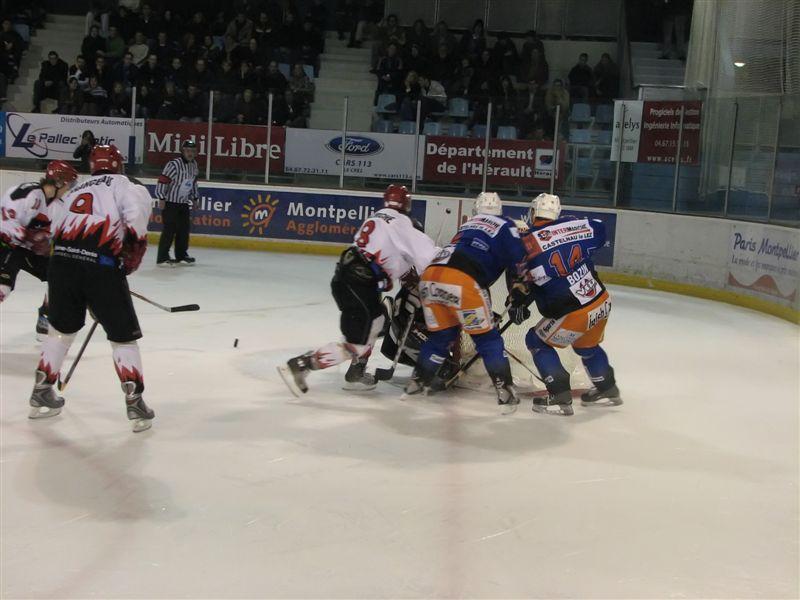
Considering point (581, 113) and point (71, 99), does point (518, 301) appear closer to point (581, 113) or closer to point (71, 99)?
point (581, 113)

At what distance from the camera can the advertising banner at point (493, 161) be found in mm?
12328

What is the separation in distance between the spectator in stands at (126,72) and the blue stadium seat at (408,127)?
151 inches

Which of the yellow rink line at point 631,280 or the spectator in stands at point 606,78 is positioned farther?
the spectator in stands at point 606,78

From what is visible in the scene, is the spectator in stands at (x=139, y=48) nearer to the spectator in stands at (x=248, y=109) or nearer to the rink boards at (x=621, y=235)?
the spectator in stands at (x=248, y=109)

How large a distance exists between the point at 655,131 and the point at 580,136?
930 millimetres

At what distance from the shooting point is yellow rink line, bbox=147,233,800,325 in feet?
30.9

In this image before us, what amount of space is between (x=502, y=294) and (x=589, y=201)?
5524 mm

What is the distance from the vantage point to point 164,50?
49.5 feet

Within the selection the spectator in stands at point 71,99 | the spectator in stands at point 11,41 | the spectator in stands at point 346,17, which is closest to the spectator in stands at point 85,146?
the spectator in stands at point 71,99

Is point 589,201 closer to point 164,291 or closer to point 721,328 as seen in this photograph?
point 721,328

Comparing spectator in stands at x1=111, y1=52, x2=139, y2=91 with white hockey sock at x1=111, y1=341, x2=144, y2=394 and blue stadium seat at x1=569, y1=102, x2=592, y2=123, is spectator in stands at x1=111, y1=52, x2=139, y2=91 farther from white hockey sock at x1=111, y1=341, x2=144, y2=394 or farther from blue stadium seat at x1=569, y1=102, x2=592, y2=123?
white hockey sock at x1=111, y1=341, x2=144, y2=394

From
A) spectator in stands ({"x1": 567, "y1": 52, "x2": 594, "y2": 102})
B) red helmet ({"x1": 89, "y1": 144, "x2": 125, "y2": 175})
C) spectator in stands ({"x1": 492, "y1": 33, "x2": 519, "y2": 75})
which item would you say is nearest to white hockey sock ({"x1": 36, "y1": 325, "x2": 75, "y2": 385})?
red helmet ({"x1": 89, "y1": 144, "x2": 125, "y2": 175})

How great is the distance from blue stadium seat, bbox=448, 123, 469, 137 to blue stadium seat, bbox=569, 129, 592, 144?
134 cm

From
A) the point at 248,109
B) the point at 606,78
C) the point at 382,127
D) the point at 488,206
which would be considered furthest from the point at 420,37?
the point at 488,206
